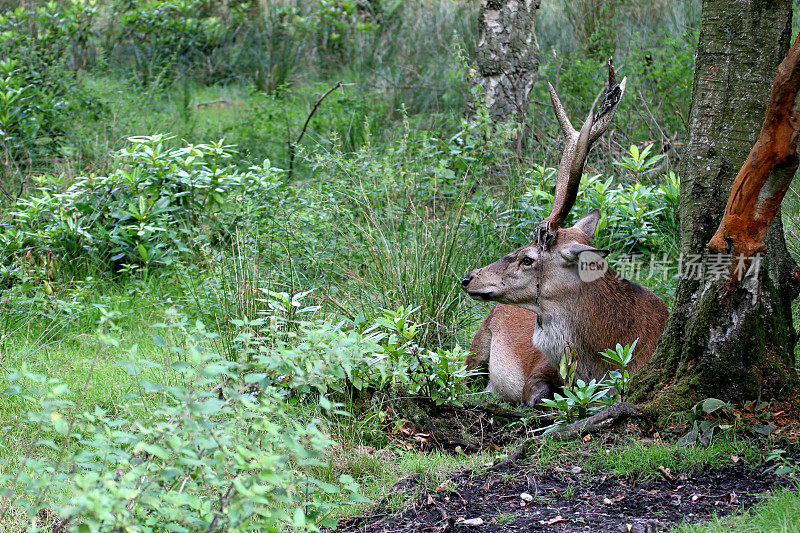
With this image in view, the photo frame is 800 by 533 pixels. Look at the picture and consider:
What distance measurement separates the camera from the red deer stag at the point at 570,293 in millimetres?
4551

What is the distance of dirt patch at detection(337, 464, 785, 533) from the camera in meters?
3.01

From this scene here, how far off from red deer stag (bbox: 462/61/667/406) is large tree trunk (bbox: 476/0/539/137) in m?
3.73

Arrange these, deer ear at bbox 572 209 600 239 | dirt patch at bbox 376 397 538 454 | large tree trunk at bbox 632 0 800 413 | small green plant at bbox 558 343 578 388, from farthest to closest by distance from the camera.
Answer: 1. deer ear at bbox 572 209 600 239
2. small green plant at bbox 558 343 578 388
3. dirt patch at bbox 376 397 538 454
4. large tree trunk at bbox 632 0 800 413

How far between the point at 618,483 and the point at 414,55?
32.1ft

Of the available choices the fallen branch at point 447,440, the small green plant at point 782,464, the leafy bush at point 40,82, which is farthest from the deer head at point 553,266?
the leafy bush at point 40,82

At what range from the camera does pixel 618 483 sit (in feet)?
10.8

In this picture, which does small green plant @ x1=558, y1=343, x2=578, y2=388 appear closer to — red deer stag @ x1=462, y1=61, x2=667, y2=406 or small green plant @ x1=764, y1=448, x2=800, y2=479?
red deer stag @ x1=462, y1=61, x2=667, y2=406

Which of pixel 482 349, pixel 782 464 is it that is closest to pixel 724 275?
pixel 782 464

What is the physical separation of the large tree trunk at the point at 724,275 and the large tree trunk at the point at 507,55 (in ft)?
14.8

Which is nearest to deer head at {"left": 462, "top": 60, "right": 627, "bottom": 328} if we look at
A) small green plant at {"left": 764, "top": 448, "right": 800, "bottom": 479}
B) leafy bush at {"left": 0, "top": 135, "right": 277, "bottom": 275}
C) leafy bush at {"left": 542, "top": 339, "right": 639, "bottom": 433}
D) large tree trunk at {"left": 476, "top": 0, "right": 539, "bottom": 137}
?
leafy bush at {"left": 542, "top": 339, "right": 639, "bottom": 433}

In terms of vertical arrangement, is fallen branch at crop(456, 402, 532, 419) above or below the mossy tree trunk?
below

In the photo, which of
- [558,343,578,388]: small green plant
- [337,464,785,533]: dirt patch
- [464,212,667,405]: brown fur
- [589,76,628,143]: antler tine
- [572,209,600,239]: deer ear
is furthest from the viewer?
[572,209,600,239]: deer ear

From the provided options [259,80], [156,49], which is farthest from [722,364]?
[156,49]

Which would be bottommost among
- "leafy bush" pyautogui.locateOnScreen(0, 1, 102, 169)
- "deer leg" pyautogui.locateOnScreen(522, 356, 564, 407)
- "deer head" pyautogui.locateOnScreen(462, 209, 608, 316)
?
"deer leg" pyautogui.locateOnScreen(522, 356, 564, 407)
